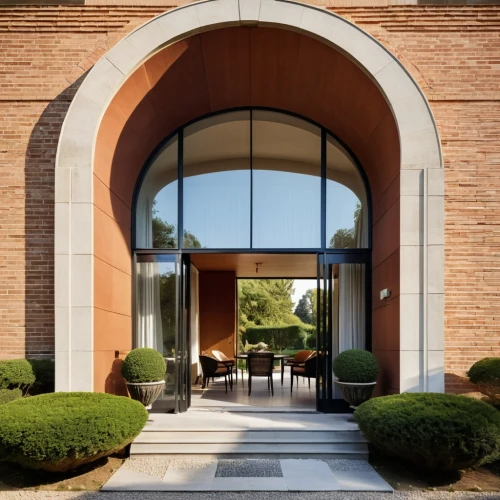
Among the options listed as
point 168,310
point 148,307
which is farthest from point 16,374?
point 168,310

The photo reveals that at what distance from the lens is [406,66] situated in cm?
847

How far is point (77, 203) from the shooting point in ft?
26.1

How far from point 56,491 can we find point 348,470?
3168mm

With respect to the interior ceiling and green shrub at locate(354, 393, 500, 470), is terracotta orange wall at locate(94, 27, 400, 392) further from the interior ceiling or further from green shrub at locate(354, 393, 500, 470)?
the interior ceiling

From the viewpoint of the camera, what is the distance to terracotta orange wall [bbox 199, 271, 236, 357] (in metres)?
17.5

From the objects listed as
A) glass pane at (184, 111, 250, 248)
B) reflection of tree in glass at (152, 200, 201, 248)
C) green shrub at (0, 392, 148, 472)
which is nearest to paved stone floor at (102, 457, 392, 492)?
green shrub at (0, 392, 148, 472)

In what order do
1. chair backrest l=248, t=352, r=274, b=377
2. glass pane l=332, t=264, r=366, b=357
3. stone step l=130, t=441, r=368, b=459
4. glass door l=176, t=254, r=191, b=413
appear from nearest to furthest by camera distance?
1. stone step l=130, t=441, r=368, b=459
2. glass door l=176, t=254, r=191, b=413
3. glass pane l=332, t=264, r=366, b=357
4. chair backrest l=248, t=352, r=274, b=377

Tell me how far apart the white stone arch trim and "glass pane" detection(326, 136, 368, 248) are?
187 centimetres

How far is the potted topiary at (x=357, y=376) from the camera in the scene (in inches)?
322

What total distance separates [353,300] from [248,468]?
3687 mm

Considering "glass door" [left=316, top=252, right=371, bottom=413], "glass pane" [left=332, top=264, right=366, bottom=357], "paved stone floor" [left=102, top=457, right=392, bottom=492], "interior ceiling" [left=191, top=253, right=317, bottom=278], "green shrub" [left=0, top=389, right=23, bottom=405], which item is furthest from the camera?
"interior ceiling" [left=191, top=253, right=317, bottom=278]

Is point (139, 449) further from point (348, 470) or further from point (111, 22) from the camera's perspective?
point (111, 22)

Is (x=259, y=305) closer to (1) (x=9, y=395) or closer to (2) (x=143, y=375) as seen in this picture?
(2) (x=143, y=375)

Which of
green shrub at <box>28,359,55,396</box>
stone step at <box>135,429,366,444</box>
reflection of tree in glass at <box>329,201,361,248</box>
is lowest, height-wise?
stone step at <box>135,429,366,444</box>
